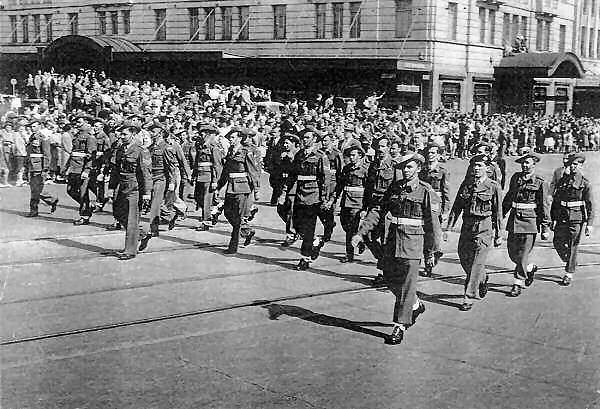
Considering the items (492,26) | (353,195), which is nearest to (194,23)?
(492,26)

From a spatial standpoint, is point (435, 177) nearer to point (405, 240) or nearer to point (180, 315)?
point (405, 240)

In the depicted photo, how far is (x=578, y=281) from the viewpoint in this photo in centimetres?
1141

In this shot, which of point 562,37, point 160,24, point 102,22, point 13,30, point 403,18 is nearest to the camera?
point 403,18

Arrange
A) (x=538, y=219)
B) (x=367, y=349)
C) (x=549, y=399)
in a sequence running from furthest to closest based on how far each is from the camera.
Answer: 1. (x=538, y=219)
2. (x=367, y=349)
3. (x=549, y=399)

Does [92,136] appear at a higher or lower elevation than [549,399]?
higher

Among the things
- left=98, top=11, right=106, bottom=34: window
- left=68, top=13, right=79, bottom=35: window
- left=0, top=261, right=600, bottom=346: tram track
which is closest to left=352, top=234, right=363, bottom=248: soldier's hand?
left=0, top=261, right=600, bottom=346: tram track

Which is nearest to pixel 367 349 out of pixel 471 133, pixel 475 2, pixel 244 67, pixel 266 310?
pixel 266 310

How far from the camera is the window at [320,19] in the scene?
43219mm

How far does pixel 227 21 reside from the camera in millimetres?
47125

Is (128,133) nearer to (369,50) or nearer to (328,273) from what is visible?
(328,273)

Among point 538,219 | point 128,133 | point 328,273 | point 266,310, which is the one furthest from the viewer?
point 128,133

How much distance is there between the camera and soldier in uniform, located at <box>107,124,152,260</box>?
12.0 meters

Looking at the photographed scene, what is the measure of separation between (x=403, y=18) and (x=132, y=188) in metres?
Result: 31.1

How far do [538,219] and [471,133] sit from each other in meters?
25.5
